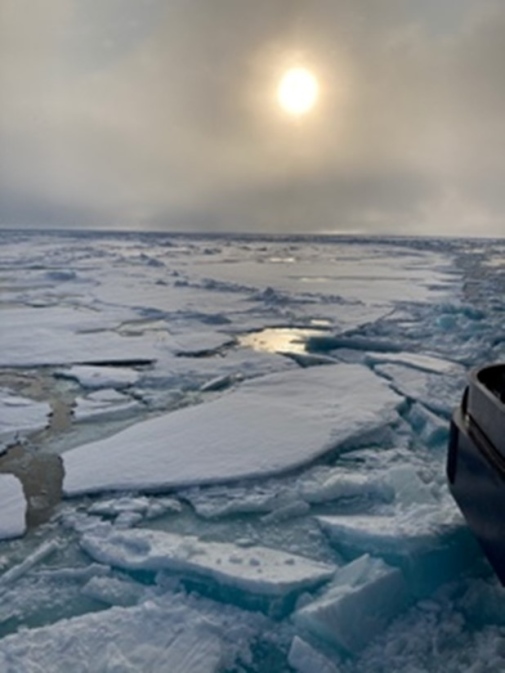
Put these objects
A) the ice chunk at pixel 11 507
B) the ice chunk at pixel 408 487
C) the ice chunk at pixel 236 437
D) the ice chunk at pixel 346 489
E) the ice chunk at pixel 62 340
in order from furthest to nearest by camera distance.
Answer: the ice chunk at pixel 62 340, the ice chunk at pixel 236 437, the ice chunk at pixel 346 489, the ice chunk at pixel 408 487, the ice chunk at pixel 11 507

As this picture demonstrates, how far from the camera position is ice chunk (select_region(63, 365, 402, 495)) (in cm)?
295

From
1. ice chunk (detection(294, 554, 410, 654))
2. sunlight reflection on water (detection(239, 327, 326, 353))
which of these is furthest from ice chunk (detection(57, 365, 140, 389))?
ice chunk (detection(294, 554, 410, 654))

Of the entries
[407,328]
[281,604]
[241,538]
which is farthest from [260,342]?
[281,604]

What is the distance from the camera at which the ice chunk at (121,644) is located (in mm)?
1650

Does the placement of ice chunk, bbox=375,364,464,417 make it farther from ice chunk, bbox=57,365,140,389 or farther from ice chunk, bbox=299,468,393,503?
ice chunk, bbox=57,365,140,389

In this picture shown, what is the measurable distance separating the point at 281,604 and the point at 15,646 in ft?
2.85

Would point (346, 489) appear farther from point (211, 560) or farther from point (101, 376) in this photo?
point (101, 376)

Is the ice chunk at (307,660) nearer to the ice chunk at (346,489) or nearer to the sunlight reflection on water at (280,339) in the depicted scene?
the ice chunk at (346,489)

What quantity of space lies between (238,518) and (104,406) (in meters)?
2.07

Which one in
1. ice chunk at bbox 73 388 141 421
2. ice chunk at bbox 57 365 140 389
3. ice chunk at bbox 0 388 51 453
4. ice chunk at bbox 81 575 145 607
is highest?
ice chunk at bbox 57 365 140 389

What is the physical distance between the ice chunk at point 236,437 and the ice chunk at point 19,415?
2.05 ft

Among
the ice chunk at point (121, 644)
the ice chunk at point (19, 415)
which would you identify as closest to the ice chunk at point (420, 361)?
the ice chunk at point (19, 415)

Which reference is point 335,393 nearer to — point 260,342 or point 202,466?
point 202,466

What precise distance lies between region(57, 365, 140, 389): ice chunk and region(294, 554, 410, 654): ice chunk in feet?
11.0
